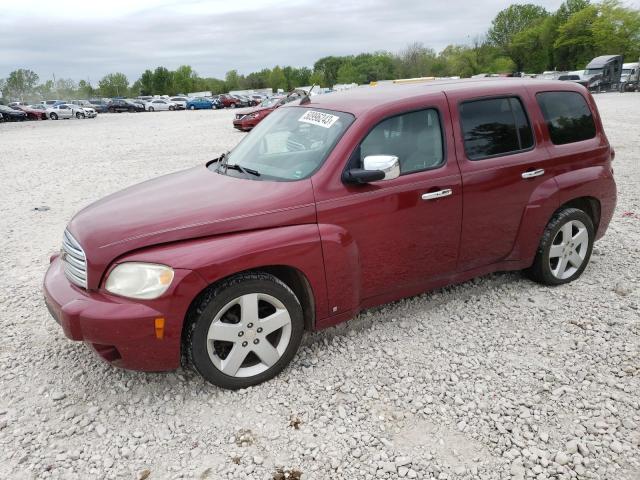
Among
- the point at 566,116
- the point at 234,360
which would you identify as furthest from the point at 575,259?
the point at 234,360

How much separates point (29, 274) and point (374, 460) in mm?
4317

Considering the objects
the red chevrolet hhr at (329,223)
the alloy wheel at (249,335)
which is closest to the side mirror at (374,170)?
the red chevrolet hhr at (329,223)

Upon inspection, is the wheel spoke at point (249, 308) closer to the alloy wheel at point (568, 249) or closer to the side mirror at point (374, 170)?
the side mirror at point (374, 170)

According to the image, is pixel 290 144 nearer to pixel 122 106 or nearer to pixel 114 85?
pixel 122 106

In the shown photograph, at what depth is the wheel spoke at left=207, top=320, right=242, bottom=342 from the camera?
10.0 feet

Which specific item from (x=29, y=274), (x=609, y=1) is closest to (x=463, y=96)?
(x=29, y=274)

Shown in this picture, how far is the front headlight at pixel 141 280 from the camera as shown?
9.46ft

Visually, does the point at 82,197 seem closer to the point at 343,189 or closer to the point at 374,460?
the point at 343,189

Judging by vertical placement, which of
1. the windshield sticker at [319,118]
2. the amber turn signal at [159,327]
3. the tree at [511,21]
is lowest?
the amber turn signal at [159,327]

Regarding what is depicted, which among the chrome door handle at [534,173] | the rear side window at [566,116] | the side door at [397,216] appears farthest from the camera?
the rear side window at [566,116]

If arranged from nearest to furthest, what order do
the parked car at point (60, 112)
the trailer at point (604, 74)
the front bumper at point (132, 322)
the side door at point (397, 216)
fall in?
the front bumper at point (132, 322), the side door at point (397, 216), the parked car at point (60, 112), the trailer at point (604, 74)

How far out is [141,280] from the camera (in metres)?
2.90

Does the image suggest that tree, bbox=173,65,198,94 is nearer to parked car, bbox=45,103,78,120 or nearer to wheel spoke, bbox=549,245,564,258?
parked car, bbox=45,103,78,120

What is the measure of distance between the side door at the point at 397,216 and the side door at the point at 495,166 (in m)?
0.13
